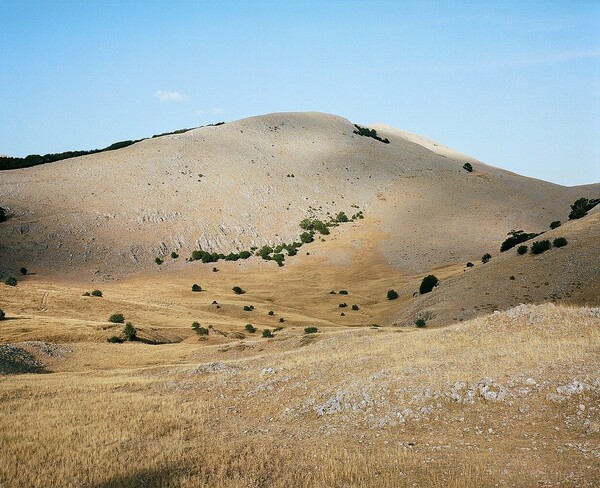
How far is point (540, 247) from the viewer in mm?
43594

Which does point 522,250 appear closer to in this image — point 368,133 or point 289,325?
point 289,325

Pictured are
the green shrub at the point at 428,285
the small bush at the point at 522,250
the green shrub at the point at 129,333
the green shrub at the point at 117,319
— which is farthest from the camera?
the green shrub at the point at 428,285

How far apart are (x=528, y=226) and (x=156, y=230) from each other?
2308 inches

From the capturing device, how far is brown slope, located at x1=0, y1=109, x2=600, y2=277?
70.9 m

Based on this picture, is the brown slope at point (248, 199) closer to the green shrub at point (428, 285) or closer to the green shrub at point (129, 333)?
the green shrub at point (428, 285)

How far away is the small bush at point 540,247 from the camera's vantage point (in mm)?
43406

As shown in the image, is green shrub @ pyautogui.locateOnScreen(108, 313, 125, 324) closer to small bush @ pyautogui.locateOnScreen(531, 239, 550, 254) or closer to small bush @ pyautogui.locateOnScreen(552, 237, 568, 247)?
small bush @ pyautogui.locateOnScreen(531, 239, 550, 254)

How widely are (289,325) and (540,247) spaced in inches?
875

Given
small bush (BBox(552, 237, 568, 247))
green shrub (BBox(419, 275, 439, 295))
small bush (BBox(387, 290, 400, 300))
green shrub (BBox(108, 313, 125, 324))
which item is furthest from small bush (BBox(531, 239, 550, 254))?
green shrub (BBox(108, 313, 125, 324))

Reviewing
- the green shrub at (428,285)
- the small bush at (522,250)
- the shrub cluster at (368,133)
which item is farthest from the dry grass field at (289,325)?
the shrub cluster at (368,133)

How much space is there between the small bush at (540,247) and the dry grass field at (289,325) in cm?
78

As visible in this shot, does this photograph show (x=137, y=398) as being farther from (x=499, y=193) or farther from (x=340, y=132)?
(x=340, y=132)

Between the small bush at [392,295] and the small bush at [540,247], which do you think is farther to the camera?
the small bush at [392,295]

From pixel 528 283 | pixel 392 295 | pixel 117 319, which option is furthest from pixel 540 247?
pixel 117 319
